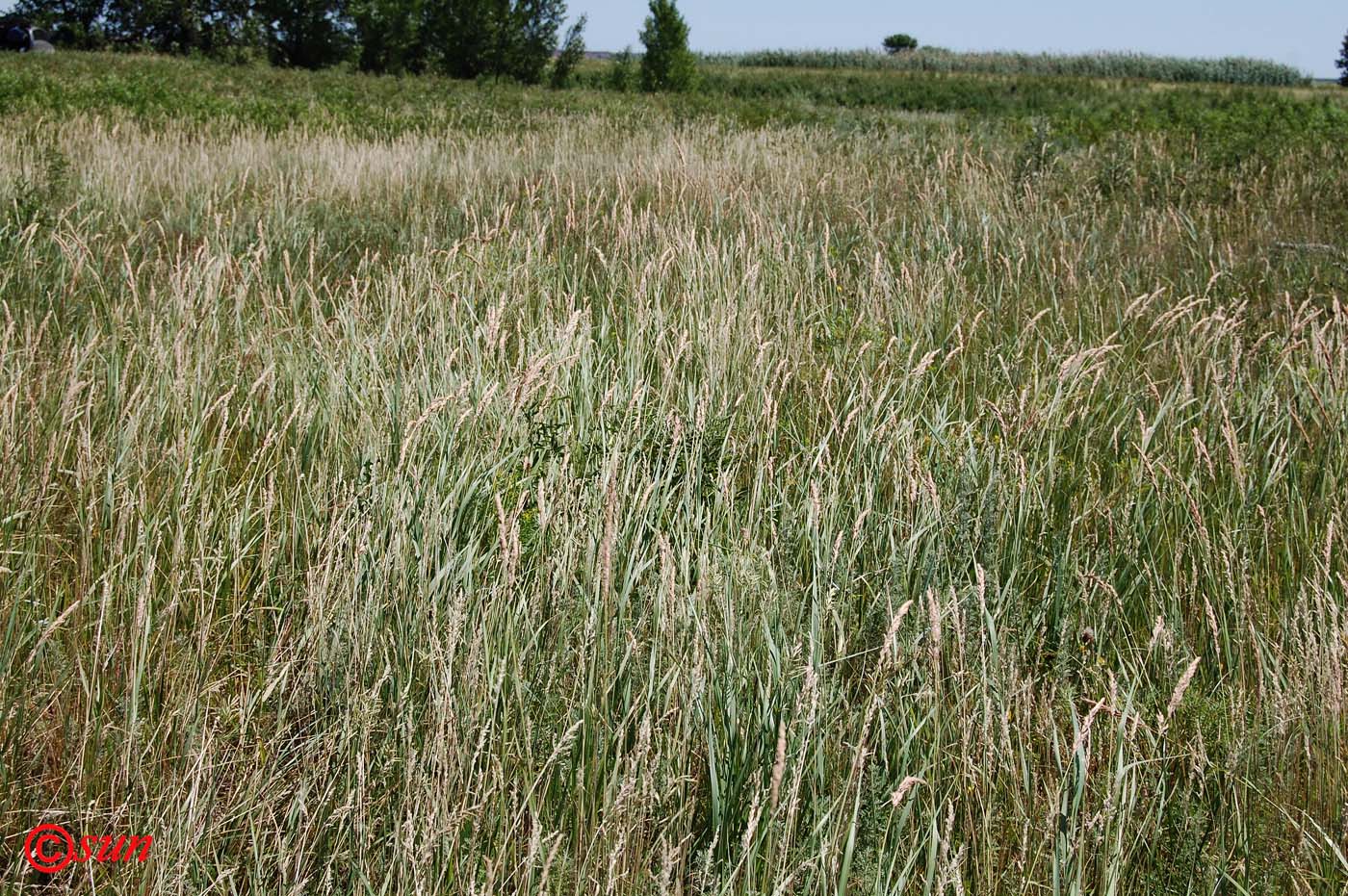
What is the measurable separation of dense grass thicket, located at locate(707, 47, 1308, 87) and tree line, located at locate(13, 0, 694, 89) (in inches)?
783

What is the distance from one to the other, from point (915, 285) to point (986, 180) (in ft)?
9.36

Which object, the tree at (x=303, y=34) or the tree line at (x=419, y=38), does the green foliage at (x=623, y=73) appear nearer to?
the tree line at (x=419, y=38)

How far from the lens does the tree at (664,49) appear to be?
97.9 feet

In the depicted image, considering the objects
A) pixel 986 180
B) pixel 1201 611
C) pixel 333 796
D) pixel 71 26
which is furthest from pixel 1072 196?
pixel 71 26

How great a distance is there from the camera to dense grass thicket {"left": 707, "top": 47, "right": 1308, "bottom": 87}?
48.0 meters

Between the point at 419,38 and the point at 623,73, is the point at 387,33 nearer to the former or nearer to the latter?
the point at 419,38

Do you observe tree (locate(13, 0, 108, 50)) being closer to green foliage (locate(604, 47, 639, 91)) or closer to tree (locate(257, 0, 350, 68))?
tree (locate(257, 0, 350, 68))

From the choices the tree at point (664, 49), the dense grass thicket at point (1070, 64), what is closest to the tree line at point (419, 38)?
the tree at point (664, 49)

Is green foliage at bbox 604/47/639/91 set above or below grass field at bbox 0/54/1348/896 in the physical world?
above

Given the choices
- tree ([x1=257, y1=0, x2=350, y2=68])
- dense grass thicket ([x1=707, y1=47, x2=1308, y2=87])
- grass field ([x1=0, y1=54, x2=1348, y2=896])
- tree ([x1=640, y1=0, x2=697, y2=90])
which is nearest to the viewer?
grass field ([x1=0, y1=54, x2=1348, y2=896])

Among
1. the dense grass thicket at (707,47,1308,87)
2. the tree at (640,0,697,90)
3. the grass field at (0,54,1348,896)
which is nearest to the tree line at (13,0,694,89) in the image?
the tree at (640,0,697,90)

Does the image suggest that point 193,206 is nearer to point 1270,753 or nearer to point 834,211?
point 834,211

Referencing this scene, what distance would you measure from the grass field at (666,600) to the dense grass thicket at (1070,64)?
156 feet

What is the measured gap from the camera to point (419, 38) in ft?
111
